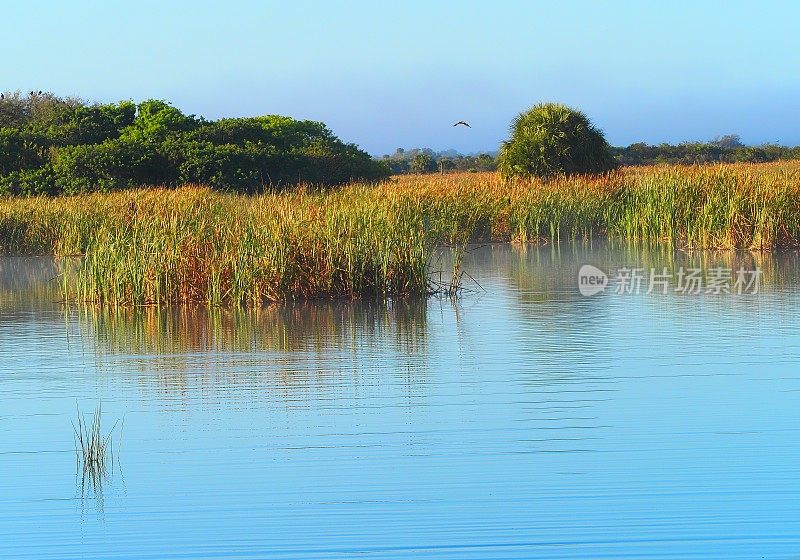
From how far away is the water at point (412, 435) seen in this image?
4.71 m

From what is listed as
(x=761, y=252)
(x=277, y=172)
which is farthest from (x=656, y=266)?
(x=277, y=172)

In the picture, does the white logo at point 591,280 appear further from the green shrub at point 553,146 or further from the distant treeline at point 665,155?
the distant treeline at point 665,155

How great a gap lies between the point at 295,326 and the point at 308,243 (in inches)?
67.3

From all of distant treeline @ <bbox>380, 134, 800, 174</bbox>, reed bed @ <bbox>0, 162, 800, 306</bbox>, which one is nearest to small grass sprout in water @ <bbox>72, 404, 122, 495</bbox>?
reed bed @ <bbox>0, 162, 800, 306</bbox>

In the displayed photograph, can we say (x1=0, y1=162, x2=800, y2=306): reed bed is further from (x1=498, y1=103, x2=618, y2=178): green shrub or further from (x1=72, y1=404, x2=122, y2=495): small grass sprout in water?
(x1=72, y1=404, x2=122, y2=495): small grass sprout in water

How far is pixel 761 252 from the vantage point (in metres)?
17.7

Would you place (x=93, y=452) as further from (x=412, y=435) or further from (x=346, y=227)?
(x=346, y=227)

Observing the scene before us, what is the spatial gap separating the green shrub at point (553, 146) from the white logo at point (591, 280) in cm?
1128

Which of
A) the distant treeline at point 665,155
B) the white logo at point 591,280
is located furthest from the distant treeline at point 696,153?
the white logo at point 591,280

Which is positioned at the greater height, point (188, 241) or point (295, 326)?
point (188, 241)

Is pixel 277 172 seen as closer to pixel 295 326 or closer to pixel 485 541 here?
pixel 295 326

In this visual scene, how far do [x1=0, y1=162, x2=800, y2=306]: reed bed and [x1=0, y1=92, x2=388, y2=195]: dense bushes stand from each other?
20.1 feet

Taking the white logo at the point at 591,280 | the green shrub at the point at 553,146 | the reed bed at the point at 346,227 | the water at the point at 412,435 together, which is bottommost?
the water at the point at 412,435

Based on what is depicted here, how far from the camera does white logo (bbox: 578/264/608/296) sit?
1320 centimetres
